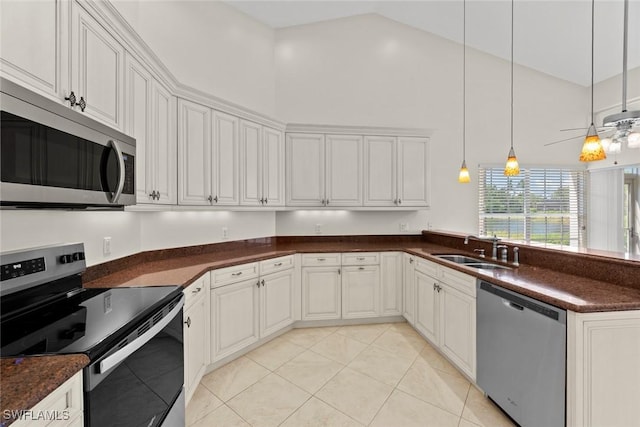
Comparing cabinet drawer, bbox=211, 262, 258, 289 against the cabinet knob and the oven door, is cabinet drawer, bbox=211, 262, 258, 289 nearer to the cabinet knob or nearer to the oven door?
the oven door

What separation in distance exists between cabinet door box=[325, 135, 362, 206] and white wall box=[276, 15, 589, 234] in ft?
1.46

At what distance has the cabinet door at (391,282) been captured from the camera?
11.7ft

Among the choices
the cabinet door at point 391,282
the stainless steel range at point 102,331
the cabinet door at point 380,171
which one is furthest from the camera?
the cabinet door at point 380,171

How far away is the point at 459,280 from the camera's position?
2438 millimetres

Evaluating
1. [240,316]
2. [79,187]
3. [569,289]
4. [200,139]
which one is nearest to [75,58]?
[79,187]

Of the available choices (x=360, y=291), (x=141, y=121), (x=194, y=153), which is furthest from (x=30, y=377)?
(x=360, y=291)

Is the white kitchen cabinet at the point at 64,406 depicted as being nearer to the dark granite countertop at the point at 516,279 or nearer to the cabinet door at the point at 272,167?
the dark granite countertop at the point at 516,279

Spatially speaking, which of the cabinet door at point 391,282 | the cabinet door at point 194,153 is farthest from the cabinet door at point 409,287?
the cabinet door at point 194,153

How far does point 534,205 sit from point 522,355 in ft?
13.0

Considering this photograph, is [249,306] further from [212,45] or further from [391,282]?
[212,45]

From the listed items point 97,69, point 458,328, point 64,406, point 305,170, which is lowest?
point 458,328

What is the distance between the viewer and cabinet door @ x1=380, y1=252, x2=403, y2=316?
357cm

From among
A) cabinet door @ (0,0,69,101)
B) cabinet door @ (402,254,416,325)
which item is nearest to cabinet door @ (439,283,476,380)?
cabinet door @ (402,254,416,325)

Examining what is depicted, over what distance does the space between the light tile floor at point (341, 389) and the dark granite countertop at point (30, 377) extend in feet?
4.43
